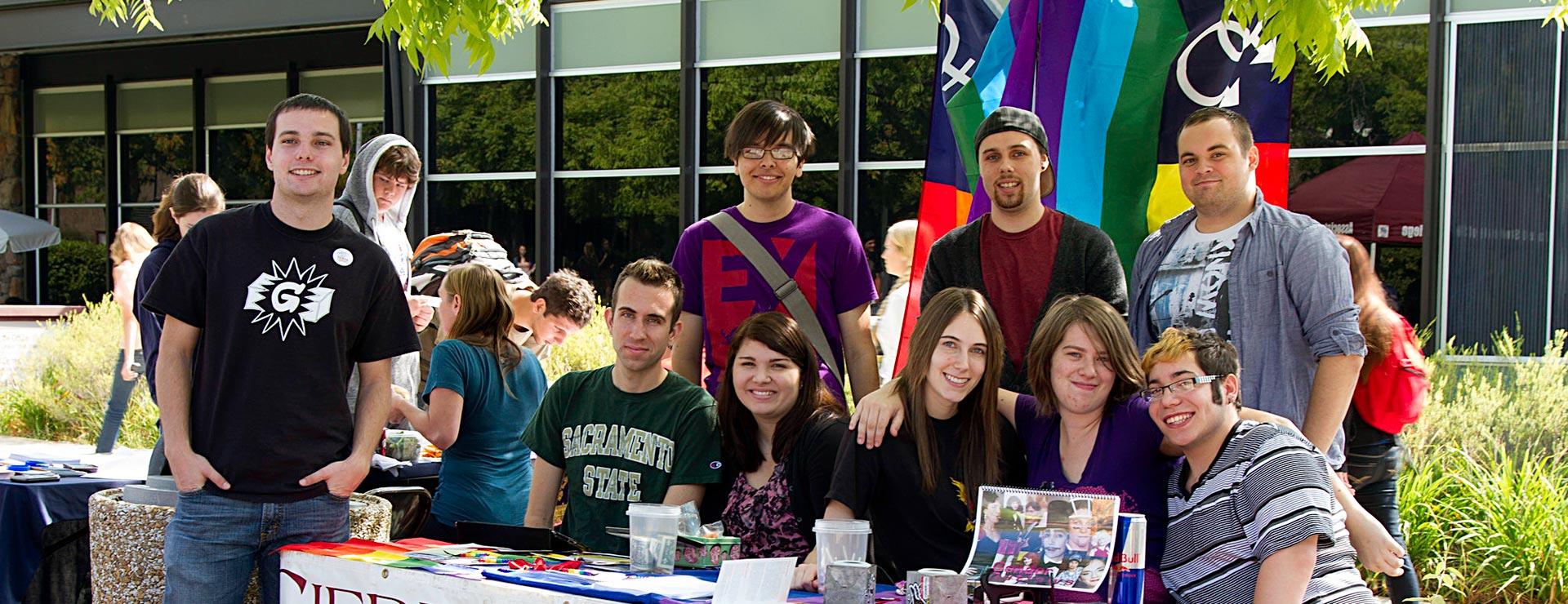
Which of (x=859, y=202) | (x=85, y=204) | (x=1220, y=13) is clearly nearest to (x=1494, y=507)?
(x=1220, y=13)

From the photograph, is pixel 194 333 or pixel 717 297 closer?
pixel 194 333

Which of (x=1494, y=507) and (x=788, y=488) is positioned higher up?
(x=788, y=488)

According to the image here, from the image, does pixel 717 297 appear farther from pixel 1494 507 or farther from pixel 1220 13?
pixel 1494 507

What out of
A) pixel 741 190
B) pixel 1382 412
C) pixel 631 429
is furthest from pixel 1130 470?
pixel 741 190

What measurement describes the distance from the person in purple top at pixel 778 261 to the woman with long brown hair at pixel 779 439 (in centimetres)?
45

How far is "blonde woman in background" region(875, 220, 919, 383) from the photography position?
782 centimetres

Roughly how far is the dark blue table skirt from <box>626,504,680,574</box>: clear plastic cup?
2.58 m

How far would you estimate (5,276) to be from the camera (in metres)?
21.7

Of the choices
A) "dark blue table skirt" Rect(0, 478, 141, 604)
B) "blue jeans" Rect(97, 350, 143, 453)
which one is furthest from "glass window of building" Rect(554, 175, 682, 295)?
"dark blue table skirt" Rect(0, 478, 141, 604)

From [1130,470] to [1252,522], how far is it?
0.34 metres

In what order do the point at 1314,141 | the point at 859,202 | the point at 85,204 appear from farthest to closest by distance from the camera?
the point at 85,204 < the point at 859,202 < the point at 1314,141

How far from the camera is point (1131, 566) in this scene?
10.4ft

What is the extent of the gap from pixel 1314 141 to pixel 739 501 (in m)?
8.79

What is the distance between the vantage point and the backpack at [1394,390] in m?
4.83
